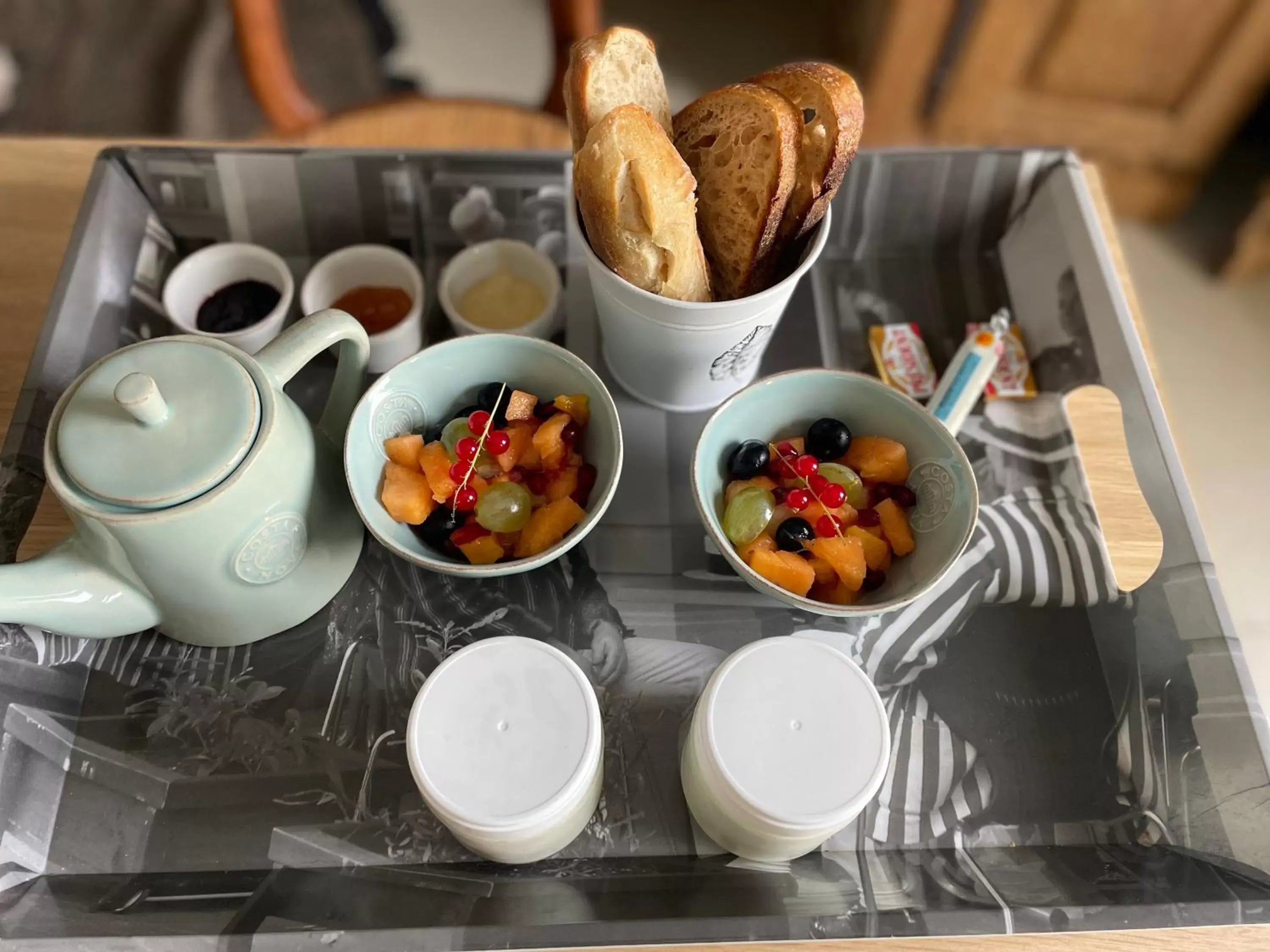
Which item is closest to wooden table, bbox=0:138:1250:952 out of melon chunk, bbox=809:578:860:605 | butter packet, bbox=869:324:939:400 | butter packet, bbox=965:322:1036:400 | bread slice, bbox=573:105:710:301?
butter packet, bbox=965:322:1036:400

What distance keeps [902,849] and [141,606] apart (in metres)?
0.67

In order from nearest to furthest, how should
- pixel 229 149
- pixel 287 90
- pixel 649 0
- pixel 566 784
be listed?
pixel 566 784
pixel 229 149
pixel 287 90
pixel 649 0

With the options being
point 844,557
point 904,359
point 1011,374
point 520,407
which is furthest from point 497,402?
point 1011,374

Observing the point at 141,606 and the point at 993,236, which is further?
the point at 993,236

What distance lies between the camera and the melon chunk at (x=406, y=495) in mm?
778

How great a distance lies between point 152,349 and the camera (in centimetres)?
69

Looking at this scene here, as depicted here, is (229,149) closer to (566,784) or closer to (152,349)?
(152,349)

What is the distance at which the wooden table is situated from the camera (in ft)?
2.30

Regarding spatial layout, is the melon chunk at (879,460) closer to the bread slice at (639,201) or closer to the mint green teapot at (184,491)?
the bread slice at (639,201)

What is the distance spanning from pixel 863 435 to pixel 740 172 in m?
0.27

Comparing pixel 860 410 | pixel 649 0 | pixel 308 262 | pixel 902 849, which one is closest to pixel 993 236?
pixel 860 410

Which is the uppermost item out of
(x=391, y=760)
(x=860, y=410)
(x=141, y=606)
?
(x=860, y=410)

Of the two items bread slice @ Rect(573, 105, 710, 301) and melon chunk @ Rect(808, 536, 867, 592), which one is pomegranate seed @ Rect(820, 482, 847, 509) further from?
bread slice @ Rect(573, 105, 710, 301)

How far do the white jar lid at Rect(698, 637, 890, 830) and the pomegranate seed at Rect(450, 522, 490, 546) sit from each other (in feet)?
0.78
